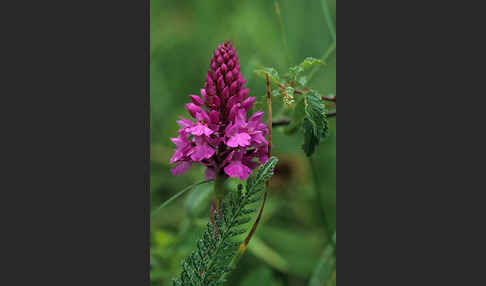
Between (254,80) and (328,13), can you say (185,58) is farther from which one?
(328,13)

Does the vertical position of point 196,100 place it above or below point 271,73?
below

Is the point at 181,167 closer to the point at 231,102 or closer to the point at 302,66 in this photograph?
the point at 231,102

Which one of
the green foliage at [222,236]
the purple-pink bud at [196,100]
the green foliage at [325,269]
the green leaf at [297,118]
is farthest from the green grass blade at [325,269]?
the purple-pink bud at [196,100]

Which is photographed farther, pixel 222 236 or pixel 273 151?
pixel 273 151

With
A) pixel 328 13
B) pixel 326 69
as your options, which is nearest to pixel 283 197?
pixel 326 69

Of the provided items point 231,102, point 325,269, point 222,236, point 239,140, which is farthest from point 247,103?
Result: point 325,269

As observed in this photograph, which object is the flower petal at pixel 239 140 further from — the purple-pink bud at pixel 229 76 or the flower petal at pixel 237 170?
the purple-pink bud at pixel 229 76

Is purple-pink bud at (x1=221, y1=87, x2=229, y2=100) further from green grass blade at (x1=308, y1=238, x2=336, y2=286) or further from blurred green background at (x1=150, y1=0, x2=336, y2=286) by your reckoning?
green grass blade at (x1=308, y1=238, x2=336, y2=286)
